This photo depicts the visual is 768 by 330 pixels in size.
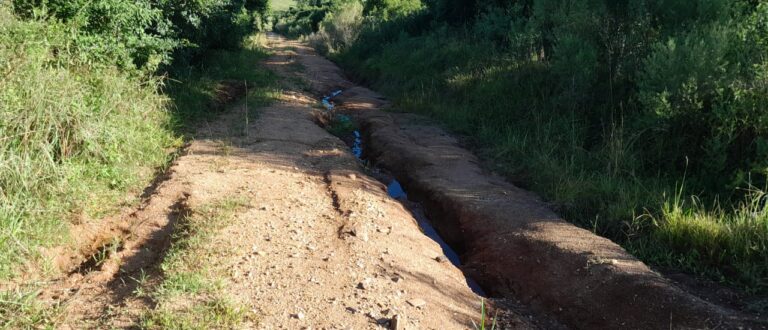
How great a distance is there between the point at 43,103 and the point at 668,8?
23.1 ft

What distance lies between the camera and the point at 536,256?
447 cm

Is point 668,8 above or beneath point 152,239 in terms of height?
above

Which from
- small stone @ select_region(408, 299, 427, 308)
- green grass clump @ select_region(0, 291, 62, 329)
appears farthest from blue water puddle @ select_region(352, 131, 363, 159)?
green grass clump @ select_region(0, 291, 62, 329)

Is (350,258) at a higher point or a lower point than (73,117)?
lower

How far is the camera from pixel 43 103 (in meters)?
4.59

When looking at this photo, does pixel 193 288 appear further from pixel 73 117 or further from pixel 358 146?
pixel 358 146

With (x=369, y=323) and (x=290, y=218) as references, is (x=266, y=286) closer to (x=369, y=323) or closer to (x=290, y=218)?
(x=369, y=323)

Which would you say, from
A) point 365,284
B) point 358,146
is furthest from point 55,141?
point 358,146

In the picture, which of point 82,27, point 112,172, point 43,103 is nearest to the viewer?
point 43,103

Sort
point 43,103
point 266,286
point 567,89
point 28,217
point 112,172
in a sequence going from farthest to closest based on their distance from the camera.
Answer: point 567,89 → point 112,172 → point 43,103 → point 28,217 → point 266,286

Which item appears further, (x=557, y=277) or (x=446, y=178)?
(x=446, y=178)

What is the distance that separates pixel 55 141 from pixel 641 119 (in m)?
5.93

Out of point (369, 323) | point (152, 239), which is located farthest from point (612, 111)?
point (152, 239)

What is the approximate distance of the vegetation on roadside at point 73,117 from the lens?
4.07 metres
